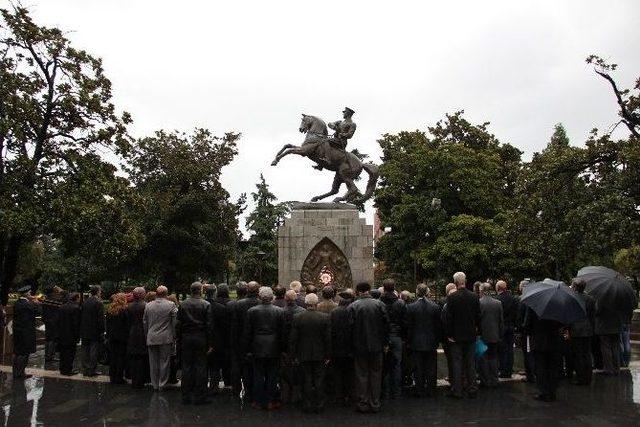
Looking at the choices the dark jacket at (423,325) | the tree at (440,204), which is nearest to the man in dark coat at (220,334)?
the dark jacket at (423,325)

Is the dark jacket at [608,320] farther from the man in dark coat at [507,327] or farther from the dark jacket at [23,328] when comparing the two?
the dark jacket at [23,328]

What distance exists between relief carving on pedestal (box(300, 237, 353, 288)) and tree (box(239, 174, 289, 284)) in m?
25.2

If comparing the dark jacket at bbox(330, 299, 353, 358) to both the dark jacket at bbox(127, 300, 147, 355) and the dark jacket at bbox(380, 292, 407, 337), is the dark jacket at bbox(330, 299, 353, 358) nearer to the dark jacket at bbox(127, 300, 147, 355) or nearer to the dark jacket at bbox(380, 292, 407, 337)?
the dark jacket at bbox(380, 292, 407, 337)

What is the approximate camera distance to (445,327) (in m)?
9.14

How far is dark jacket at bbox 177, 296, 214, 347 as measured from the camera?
29.3ft

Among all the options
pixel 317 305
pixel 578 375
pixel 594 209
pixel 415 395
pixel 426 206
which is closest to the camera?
pixel 317 305

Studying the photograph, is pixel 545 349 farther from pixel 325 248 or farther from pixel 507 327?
pixel 325 248

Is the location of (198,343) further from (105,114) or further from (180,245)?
(180,245)

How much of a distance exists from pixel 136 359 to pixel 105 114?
1395 centimetres

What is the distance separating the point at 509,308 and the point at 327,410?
4.15 m

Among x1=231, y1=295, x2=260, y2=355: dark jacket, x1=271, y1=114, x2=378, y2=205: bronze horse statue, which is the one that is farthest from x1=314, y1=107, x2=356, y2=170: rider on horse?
x1=231, y1=295, x2=260, y2=355: dark jacket

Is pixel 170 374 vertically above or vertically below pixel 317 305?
below

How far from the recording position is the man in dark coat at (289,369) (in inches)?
342

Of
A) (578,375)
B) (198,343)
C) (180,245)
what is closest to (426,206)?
(180,245)
